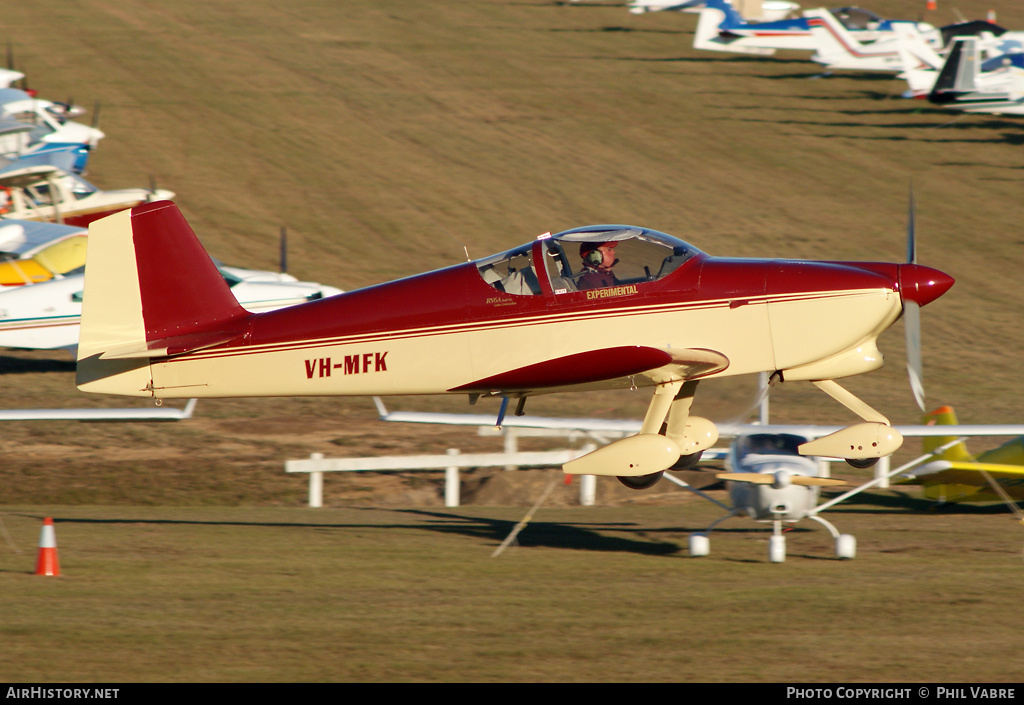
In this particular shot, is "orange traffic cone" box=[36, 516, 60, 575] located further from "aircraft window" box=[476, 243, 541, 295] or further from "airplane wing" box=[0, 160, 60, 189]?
"airplane wing" box=[0, 160, 60, 189]

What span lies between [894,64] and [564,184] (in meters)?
18.6

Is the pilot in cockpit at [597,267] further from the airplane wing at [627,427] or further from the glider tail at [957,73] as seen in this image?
the glider tail at [957,73]

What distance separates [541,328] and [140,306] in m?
3.62

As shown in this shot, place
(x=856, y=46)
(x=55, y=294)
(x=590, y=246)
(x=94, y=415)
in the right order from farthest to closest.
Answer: (x=856, y=46) < (x=55, y=294) < (x=94, y=415) < (x=590, y=246)

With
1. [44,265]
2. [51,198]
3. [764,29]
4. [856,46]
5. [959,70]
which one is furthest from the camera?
[764,29]

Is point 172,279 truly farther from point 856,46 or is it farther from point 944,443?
point 856,46

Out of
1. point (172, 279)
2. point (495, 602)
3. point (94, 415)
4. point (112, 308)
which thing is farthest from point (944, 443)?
point (94, 415)

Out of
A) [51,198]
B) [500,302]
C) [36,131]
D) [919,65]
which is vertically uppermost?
[919,65]

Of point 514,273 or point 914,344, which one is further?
point 914,344

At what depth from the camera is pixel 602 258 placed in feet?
33.6

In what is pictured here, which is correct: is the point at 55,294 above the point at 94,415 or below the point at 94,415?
above

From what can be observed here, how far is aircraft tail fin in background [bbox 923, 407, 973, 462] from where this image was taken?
15211 mm

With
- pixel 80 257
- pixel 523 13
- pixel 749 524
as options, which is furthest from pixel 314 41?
pixel 749 524

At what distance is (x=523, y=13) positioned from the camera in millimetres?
57375
